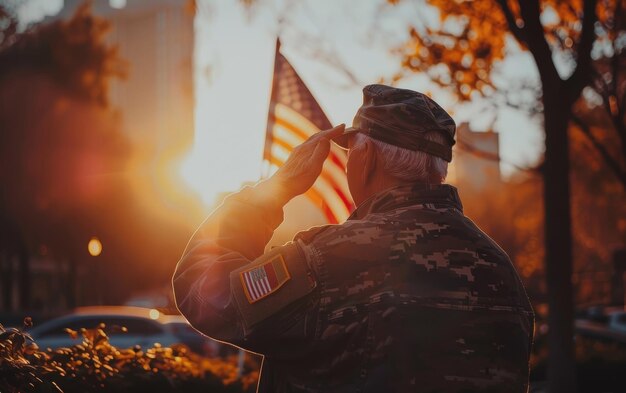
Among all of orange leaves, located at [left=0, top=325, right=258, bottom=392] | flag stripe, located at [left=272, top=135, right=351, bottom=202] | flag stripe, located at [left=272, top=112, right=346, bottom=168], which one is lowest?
orange leaves, located at [left=0, top=325, right=258, bottom=392]

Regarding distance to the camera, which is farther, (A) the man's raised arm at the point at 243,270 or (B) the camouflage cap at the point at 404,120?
(B) the camouflage cap at the point at 404,120

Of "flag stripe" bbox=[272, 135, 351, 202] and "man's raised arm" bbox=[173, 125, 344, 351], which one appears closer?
"man's raised arm" bbox=[173, 125, 344, 351]

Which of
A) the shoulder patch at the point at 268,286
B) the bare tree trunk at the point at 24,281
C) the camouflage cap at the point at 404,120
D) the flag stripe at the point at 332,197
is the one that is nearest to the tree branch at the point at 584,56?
the flag stripe at the point at 332,197

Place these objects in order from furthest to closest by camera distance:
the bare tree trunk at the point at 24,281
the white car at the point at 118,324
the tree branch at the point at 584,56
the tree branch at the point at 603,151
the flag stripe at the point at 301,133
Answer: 1. the bare tree trunk at the point at 24,281
2. the white car at the point at 118,324
3. the tree branch at the point at 603,151
4. the tree branch at the point at 584,56
5. the flag stripe at the point at 301,133

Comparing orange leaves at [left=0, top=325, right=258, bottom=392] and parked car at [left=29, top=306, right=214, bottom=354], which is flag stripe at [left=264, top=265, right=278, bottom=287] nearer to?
orange leaves at [left=0, top=325, right=258, bottom=392]

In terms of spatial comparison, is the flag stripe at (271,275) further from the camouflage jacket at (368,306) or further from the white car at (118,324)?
the white car at (118,324)

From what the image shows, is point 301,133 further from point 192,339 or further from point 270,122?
point 192,339

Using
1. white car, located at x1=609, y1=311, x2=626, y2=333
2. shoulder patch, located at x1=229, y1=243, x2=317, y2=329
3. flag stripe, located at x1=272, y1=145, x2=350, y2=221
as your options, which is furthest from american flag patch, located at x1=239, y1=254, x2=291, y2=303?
white car, located at x1=609, y1=311, x2=626, y2=333

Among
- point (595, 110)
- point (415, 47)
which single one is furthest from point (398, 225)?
point (595, 110)

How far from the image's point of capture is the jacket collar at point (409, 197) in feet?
8.82

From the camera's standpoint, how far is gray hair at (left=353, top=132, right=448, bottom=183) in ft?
8.96

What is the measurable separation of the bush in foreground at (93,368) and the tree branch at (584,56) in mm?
6434

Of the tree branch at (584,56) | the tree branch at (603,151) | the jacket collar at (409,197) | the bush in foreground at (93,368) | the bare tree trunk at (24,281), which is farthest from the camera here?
the bare tree trunk at (24,281)

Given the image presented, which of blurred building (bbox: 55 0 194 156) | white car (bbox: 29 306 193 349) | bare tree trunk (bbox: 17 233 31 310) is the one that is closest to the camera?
white car (bbox: 29 306 193 349)
